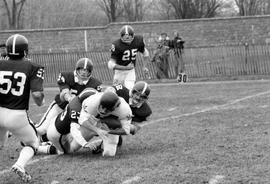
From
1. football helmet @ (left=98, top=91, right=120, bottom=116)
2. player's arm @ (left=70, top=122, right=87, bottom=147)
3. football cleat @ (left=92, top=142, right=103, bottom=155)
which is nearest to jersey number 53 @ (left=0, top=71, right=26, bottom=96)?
football helmet @ (left=98, top=91, right=120, bottom=116)

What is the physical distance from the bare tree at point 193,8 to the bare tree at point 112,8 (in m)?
4.07

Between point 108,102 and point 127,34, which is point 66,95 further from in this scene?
point 127,34

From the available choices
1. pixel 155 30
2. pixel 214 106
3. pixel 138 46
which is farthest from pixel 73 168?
pixel 155 30

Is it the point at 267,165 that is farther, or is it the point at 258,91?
the point at 258,91

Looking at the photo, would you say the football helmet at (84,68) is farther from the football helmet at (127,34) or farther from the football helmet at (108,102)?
the football helmet at (127,34)

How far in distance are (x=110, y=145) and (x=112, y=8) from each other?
119 ft

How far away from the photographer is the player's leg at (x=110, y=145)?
7715 mm

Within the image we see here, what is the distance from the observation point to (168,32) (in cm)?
2912

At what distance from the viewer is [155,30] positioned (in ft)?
95.7

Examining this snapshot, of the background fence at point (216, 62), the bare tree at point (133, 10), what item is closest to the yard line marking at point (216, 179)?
the background fence at point (216, 62)

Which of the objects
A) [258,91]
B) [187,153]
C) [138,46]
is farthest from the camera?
[258,91]

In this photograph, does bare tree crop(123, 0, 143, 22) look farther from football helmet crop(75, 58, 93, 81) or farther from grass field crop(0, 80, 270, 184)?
football helmet crop(75, 58, 93, 81)

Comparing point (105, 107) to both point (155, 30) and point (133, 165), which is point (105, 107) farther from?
point (155, 30)

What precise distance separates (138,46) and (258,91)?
227 inches
